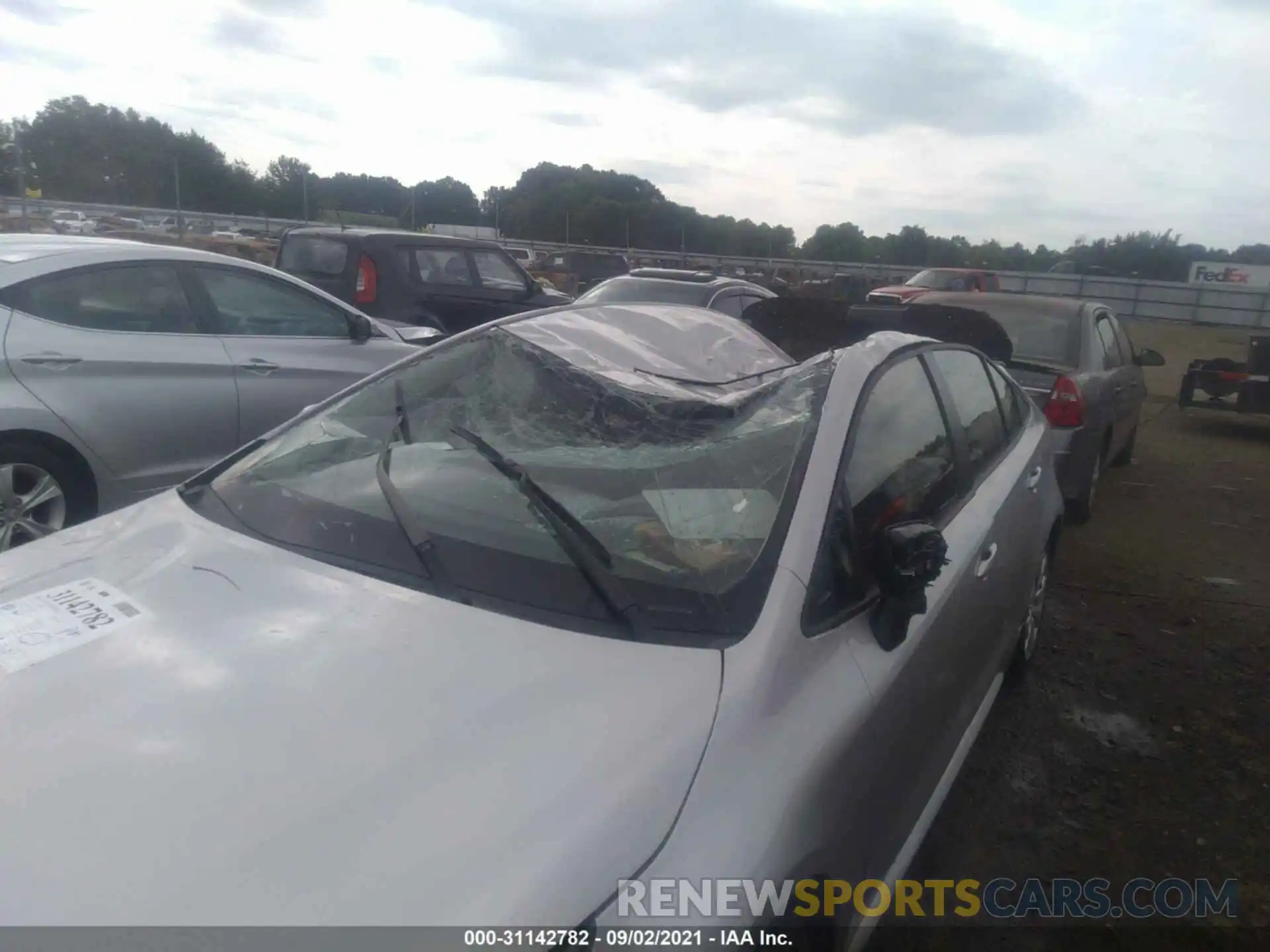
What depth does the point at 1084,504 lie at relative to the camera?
6.34 m

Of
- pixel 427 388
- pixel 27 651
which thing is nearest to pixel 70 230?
pixel 427 388

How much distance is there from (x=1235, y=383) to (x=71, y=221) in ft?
45.0

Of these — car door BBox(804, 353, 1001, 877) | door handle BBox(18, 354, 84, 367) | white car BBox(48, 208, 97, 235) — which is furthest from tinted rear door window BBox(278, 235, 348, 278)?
car door BBox(804, 353, 1001, 877)

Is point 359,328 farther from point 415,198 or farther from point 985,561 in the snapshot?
point 415,198

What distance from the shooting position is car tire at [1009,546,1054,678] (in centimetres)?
384

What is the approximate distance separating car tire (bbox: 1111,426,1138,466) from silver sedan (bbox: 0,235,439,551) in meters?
6.60

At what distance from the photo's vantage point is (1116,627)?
4762 mm

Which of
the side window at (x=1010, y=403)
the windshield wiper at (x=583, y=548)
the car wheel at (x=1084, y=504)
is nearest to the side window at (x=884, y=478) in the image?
the windshield wiper at (x=583, y=548)

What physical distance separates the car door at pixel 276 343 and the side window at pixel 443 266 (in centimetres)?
381

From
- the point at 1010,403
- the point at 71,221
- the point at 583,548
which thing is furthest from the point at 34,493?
the point at 71,221

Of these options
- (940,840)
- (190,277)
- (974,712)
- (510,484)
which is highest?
(190,277)

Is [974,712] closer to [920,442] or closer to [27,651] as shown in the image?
[920,442]

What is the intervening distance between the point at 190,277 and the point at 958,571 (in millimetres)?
4226

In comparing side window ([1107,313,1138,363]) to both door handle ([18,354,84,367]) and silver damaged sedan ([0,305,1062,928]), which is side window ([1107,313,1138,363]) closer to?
silver damaged sedan ([0,305,1062,928])
